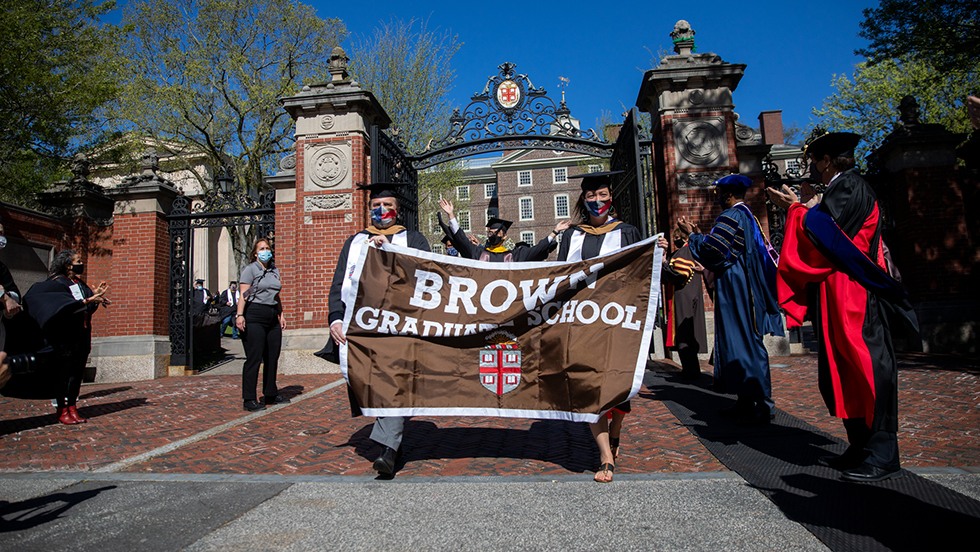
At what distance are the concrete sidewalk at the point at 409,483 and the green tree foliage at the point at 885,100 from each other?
23767mm

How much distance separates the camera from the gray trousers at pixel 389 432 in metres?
4.03

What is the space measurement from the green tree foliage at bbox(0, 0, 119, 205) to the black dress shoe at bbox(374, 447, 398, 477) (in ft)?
38.6

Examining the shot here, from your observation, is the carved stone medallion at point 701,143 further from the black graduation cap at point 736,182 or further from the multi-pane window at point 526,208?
the multi-pane window at point 526,208

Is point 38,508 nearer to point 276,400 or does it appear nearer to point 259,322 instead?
point 259,322

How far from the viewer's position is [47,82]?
1130 centimetres

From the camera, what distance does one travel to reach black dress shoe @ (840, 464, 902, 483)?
3.40 m

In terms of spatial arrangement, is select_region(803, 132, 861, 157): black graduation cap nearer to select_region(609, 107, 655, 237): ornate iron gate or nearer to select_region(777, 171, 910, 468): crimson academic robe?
select_region(777, 171, 910, 468): crimson academic robe

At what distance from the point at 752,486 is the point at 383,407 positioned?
7.83 ft

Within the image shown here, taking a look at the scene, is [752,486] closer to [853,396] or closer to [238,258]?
[853,396]

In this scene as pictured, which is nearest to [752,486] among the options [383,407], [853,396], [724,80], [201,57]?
[853,396]

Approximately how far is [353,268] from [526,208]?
174 feet

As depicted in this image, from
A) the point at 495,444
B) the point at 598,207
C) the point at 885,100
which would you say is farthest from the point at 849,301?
the point at 885,100

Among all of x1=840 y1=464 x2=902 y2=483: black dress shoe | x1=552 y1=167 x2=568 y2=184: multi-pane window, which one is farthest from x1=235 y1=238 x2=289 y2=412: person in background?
x1=552 y1=167 x2=568 y2=184: multi-pane window

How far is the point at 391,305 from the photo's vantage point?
416 centimetres
